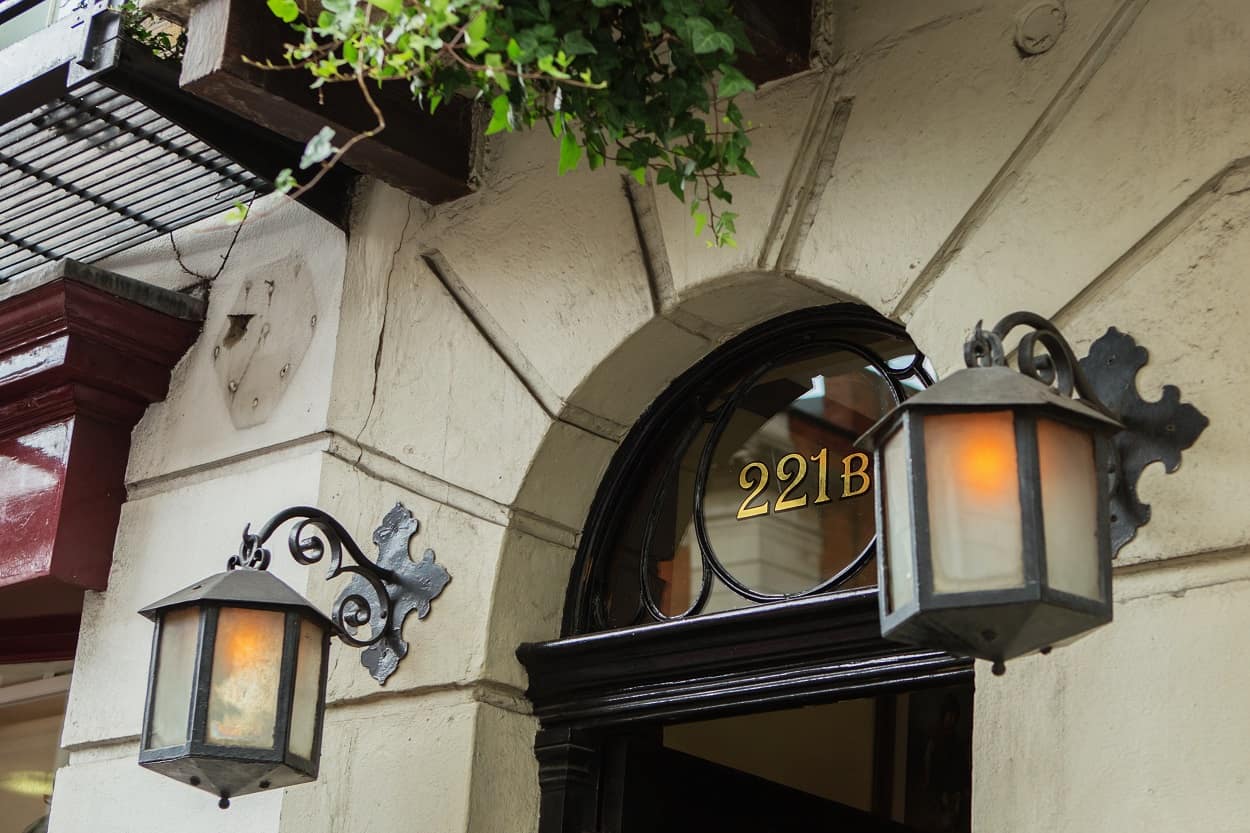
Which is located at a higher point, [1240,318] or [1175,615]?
[1240,318]

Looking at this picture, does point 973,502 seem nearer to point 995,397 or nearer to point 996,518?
point 996,518

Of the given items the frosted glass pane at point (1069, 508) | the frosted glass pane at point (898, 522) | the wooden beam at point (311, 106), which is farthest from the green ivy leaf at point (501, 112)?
the frosted glass pane at point (1069, 508)

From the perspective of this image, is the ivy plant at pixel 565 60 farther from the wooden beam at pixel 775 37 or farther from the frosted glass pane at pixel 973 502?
the frosted glass pane at pixel 973 502

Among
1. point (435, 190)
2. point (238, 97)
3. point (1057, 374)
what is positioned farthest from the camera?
point (435, 190)

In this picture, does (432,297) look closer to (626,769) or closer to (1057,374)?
(626,769)

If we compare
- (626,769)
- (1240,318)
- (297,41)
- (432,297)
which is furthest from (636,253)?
(1240,318)

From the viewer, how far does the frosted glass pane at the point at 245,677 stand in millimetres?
3357

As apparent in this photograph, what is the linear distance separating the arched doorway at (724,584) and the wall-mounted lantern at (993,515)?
0.84 metres

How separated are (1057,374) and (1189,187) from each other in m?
0.52

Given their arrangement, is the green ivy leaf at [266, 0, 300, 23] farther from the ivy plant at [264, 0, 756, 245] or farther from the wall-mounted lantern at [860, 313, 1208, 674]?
the wall-mounted lantern at [860, 313, 1208, 674]

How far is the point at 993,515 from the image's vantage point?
98.6 inches

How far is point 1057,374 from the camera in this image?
290 cm

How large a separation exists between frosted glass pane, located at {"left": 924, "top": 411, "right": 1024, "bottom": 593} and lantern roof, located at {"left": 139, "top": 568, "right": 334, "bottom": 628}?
58.6 inches

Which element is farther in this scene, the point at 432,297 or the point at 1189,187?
the point at 432,297
